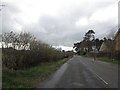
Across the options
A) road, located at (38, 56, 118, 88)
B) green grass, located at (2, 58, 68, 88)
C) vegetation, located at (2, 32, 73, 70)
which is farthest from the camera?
vegetation, located at (2, 32, 73, 70)

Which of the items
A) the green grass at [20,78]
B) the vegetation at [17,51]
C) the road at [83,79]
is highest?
the vegetation at [17,51]

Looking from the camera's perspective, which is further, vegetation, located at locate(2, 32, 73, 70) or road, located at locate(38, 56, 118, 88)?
vegetation, located at locate(2, 32, 73, 70)

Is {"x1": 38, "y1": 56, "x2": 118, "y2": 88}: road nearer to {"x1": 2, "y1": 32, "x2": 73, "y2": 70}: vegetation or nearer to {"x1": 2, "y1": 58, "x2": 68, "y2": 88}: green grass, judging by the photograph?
{"x1": 2, "y1": 58, "x2": 68, "y2": 88}: green grass

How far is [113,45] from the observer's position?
254 feet

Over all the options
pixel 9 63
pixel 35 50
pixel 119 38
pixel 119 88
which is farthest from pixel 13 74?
pixel 119 38

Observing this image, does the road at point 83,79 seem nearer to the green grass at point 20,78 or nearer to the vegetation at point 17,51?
the green grass at point 20,78

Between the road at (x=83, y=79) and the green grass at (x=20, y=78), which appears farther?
the road at (x=83, y=79)

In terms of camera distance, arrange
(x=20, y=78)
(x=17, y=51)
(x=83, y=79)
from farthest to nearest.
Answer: (x=17, y=51)
(x=83, y=79)
(x=20, y=78)

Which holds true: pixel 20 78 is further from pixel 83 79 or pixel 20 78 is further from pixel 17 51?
pixel 17 51

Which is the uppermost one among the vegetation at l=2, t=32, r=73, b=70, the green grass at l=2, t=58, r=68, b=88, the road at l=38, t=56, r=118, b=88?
the vegetation at l=2, t=32, r=73, b=70

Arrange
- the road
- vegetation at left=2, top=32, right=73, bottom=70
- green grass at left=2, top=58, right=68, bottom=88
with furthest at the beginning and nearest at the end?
vegetation at left=2, top=32, right=73, bottom=70 → the road → green grass at left=2, top=58, right=68, bottom=88

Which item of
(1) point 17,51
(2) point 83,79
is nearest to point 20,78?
(2) point 83,79

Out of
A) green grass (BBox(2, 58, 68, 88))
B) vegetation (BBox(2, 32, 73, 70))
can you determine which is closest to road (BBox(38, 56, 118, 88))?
green grass (BBox(2, 58, 68, 88))

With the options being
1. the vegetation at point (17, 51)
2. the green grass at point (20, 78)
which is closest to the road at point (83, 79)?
the green grass at point (20, 78)
